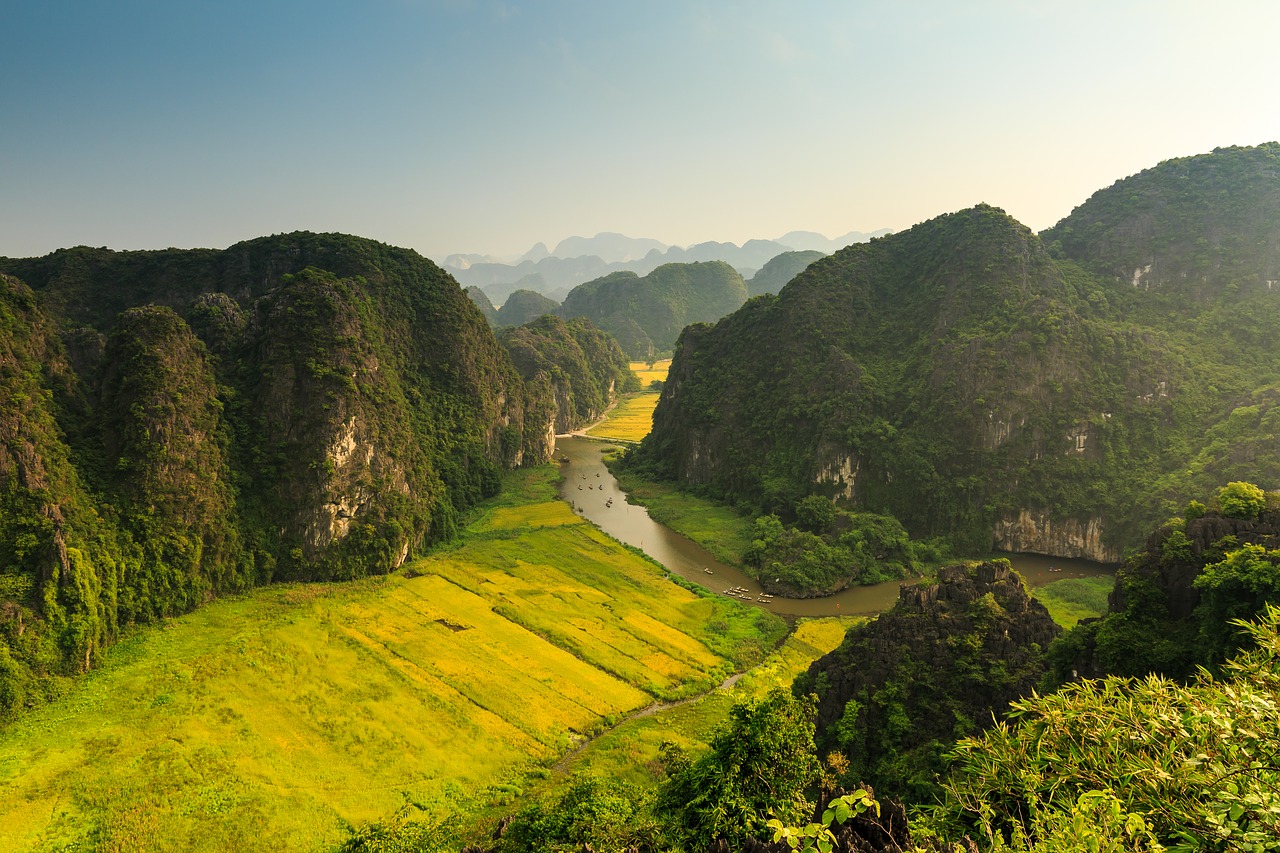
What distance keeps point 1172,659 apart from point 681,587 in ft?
110


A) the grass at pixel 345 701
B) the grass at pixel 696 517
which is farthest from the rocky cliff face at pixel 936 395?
the grass at pixel 345 701

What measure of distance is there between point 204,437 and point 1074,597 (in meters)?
67.1

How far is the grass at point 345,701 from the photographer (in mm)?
26094

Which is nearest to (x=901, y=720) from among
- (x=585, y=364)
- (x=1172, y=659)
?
(x=1172, y=659)

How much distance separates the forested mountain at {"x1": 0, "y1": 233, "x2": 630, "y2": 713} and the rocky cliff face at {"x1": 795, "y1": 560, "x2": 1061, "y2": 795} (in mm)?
39192

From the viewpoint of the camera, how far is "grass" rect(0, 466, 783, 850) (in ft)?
85.6

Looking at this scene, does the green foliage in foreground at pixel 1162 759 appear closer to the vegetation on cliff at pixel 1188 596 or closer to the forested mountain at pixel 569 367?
the vegetation on cliff at pixel 1188 596

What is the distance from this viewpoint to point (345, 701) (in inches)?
1355

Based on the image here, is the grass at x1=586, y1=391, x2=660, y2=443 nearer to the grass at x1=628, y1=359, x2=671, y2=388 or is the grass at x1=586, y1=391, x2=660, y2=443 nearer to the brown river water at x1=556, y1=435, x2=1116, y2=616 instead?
the grass at x1=628, y1=359, x2=671, y2=388

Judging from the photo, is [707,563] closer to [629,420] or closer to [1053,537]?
[1053,537]

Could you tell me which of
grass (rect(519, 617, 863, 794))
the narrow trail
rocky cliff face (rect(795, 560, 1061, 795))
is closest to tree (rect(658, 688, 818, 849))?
grass (rect(519, 617, 863, 794))

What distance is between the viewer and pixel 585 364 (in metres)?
139

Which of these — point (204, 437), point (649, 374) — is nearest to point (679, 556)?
point (204, 437)

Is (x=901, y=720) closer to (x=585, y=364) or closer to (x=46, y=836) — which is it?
(x=46, y=836)
